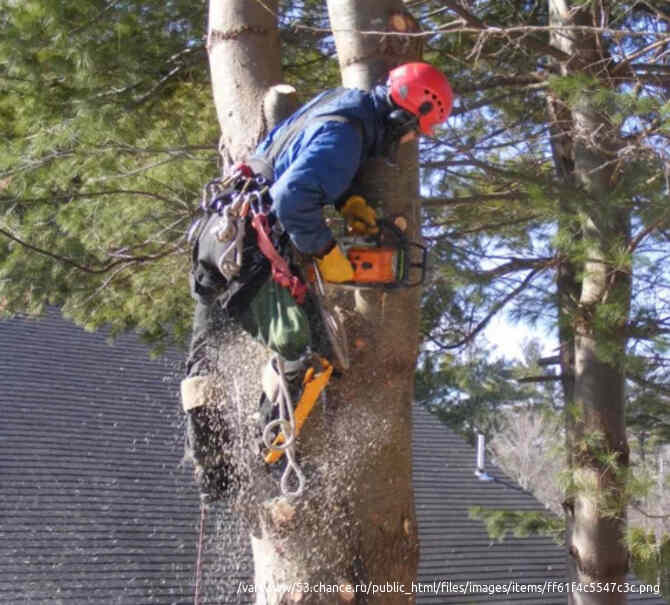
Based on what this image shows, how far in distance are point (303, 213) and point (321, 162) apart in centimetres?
19

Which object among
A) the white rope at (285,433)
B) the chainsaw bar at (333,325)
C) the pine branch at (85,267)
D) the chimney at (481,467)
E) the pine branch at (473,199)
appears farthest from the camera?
the chimney at (481,467)

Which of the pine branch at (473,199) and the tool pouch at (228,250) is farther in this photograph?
the pine branch at (473,199)

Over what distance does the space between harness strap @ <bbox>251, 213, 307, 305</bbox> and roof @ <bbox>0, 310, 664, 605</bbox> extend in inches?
121

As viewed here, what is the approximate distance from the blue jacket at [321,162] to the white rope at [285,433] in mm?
511

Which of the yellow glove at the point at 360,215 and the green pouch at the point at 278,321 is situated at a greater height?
the yellow glove at the point at 360,215

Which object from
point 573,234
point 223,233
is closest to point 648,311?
point 573,234

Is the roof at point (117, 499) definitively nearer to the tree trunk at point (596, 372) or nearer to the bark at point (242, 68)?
the tree trunk at point (596, 372)

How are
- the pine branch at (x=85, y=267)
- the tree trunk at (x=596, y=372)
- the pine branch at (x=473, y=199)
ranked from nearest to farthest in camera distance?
the tree trunk at (x=596, y=372) → the pine branch at (x=85, y=267) → the pine branch at (x=473, y=199)

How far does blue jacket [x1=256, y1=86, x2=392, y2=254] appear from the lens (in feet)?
11.4

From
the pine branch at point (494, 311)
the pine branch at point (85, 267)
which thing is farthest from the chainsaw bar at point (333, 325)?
A: the pine branch at point (494, 311)

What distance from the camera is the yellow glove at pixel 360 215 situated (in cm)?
371

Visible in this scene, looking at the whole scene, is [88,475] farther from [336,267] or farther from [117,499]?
[336,267]

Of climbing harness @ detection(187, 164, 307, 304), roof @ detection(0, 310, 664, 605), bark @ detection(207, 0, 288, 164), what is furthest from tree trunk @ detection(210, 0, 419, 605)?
roof @ detection(0, 310, 664, 605)

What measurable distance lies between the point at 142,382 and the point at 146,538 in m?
2.45
